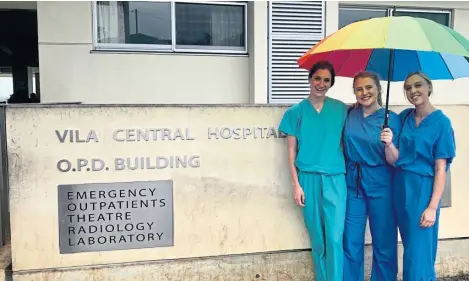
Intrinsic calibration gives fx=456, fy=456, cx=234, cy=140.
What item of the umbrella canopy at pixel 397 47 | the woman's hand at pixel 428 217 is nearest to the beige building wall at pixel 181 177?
the umbrella canopy at pixel 397 47

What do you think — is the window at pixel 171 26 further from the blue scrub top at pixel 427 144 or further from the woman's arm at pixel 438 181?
the woman's arm at pixel 438 181

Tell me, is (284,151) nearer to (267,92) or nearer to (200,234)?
(200,234)

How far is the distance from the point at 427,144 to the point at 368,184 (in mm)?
469

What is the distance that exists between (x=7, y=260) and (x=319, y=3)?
15.3 ft

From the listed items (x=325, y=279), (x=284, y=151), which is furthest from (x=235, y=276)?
(x=284, y=151)

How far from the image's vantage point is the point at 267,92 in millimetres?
5906

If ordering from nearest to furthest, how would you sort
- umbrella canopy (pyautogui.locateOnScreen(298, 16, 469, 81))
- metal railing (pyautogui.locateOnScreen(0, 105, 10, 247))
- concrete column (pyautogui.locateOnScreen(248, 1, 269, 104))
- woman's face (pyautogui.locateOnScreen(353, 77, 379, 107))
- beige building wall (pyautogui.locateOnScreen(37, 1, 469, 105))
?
umbrella canopy (pyautogui.locateOnScreen(298, 16, 469, 81)) < woman's face (pyautogui.locateOnScreen(353, 77, 379, 107)) < metal railing (pyautogui.locateOnScreen(0, 105, 10, 247)) < beige building wall (pyautogui.locateOnScreen(37, 1, 469, 105)) < concrete column (pyautogui.locateOnScreen(248, 1, 269, 104))

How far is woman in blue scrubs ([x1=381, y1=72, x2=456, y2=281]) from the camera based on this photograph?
288 cm

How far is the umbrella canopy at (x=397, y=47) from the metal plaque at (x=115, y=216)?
4.99ft

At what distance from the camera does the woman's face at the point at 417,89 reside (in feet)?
9.52

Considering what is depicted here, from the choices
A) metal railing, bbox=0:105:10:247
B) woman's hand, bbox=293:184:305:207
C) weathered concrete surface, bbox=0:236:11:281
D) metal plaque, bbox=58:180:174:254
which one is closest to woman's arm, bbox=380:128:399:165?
woman's hand, bbox=293:184:305:207

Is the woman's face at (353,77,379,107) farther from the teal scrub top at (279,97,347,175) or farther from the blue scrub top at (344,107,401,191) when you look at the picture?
the teal scrub top at (279,97,347,175)

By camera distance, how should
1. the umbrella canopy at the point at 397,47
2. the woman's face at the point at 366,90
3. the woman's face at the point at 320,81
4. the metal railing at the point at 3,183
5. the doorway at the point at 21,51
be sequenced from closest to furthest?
the umbrella canopy at the point at 397,47 → the woman's face at the point at 366,90 → the woman's face at the point at 320,81 → the metal railing at the point at 3,183 → the doorway at the point at 21,51

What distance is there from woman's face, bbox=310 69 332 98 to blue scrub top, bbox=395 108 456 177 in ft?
1.96
